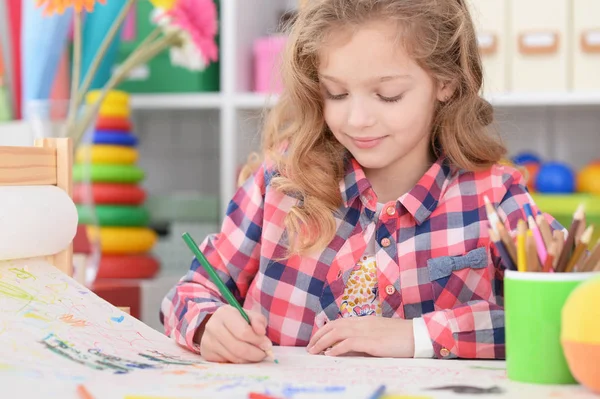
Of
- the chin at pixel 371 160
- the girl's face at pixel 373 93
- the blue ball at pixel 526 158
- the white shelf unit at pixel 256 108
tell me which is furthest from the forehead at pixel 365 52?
the blue ball at pixel 526 158

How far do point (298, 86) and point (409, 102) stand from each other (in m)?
0.15

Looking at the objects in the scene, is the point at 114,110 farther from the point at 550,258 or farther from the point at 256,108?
the point at 550,258

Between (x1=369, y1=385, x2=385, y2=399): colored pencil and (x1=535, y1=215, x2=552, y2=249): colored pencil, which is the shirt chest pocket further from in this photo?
(x1=369, y1=385, x2=385, y2=399): colored pencil

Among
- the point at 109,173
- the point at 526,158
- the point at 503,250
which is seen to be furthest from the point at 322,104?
the point at 526,158

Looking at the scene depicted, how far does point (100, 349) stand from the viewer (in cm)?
75

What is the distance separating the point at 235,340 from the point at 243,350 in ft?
0.04

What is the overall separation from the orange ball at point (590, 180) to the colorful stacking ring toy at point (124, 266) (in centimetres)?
99

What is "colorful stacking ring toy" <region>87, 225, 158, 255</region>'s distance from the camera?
1.99 metres

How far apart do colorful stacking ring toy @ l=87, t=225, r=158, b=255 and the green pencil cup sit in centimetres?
141

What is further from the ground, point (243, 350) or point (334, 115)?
point (334, 115)

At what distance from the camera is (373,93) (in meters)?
0.98

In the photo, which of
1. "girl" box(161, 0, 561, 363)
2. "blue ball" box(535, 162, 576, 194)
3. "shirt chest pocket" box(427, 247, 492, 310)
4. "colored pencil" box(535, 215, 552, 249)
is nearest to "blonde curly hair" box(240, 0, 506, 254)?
"girl" box(161, 0, 561, 363)

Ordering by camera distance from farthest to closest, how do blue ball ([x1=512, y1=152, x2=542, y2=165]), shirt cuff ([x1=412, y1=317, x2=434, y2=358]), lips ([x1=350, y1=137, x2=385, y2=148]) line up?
blue ball ([x1=512, y1=152, x2=542, y2=165])
lips ([x1=350, y1=137, x2=385, y2=148])
shirt cuff ([x1=412, y1=317, x2=434, y2=358])

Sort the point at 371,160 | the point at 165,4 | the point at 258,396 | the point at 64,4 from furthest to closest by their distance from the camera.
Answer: the point at 165,4 → the point at 64,4 → the point at 371,160 → the point at 258,396
